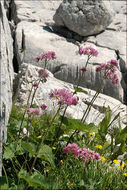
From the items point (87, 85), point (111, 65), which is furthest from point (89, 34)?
point (111, 65)

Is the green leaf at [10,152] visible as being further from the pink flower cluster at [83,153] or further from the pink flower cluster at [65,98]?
the pink flower cluster at [65,98]

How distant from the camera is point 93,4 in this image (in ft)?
29.8

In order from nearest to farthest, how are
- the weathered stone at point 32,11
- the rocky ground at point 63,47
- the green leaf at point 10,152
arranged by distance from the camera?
the green leaf at point 10,152, the rocky ground at point 63,47, the weathered stone at point 32,11

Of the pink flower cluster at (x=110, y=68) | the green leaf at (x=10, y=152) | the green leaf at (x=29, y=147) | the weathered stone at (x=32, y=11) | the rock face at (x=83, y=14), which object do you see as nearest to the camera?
the green leaf at (x=29, y=147)

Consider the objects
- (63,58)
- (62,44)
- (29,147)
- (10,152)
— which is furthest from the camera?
(62,44)

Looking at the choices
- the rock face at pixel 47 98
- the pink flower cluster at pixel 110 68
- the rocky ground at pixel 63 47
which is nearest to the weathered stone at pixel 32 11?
the rocky ground at pixel 63 47

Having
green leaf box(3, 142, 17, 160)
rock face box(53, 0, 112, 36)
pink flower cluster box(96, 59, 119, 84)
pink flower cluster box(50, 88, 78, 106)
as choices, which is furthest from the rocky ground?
pink flower cluster box(50, 88, 78, 106)

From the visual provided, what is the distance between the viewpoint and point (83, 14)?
29.8 feet

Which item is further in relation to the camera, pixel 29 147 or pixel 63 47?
pixel 63 47

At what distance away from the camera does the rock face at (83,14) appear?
9.05 meters

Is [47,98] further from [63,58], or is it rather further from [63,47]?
[63,47]

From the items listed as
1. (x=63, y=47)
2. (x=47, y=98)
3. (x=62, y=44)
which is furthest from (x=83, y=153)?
(x=62, y=44)

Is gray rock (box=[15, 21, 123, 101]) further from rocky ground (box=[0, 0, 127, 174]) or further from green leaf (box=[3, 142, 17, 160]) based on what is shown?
green leaf (box=[3, 142, 17, 160])

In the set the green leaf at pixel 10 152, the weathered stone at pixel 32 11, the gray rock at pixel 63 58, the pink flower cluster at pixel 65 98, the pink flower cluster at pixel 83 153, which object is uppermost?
the pink flower cluster at pixel 65 98
